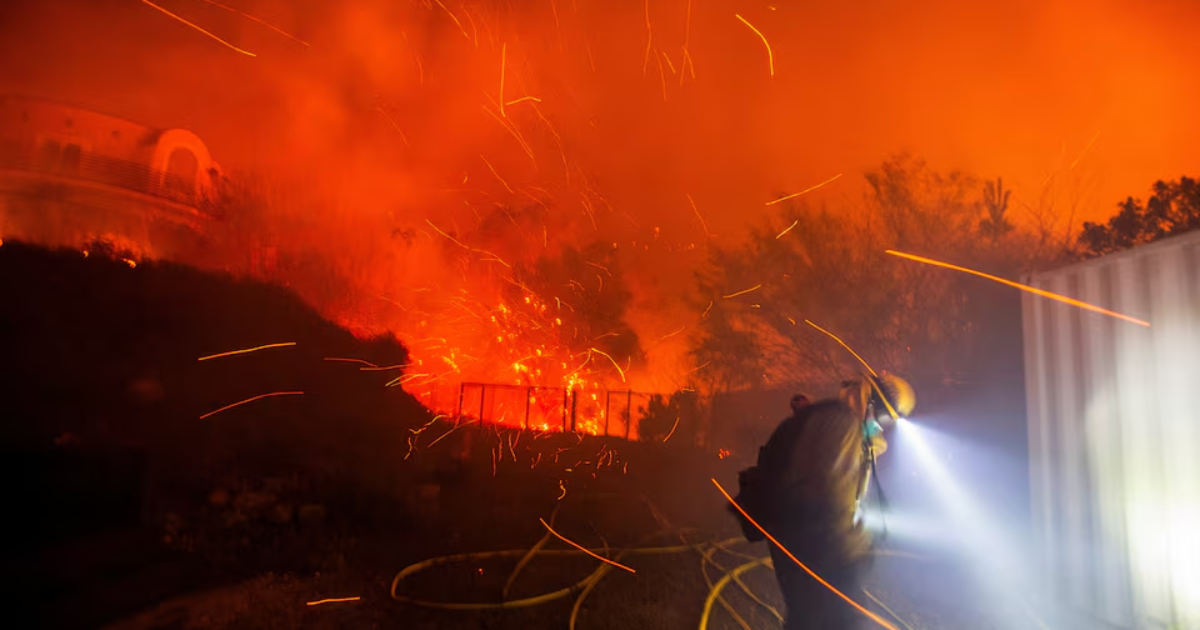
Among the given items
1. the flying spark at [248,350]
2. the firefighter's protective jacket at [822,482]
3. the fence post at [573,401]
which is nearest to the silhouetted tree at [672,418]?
the fence post at [573,401]

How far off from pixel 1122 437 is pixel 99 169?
506 inches

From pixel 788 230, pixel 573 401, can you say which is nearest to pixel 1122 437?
pixel 788 230

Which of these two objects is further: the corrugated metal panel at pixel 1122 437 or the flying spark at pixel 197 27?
the flying spark at pixel 197 27

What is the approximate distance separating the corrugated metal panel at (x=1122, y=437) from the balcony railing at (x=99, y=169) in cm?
1180

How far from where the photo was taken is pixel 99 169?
28.5 feet

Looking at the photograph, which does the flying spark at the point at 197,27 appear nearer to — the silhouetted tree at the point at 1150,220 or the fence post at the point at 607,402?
the fence post at the point at 607,402

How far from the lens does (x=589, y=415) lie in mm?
17031

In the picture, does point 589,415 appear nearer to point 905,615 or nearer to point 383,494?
point 383,494

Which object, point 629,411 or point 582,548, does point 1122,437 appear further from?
point 629,411

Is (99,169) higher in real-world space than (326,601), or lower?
higher

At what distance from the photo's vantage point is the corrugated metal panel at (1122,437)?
171 inches

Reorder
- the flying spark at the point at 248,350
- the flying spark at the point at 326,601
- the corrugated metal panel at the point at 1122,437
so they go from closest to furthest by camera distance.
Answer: the corrugated metal panel at the point at 1122,437
the flying spark at the point at 326,601
the flying spark at the point at 248,350

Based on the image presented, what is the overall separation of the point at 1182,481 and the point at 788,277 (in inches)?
343

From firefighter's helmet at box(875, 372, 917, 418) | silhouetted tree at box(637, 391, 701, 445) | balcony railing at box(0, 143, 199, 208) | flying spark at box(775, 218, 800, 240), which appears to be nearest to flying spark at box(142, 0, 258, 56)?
balcony railing at box(0, 143, 199, 208)
